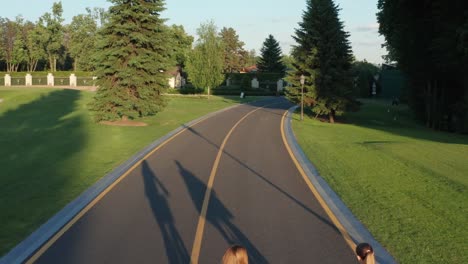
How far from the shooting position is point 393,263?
24.0 ft

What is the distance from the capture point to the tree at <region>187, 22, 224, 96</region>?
62.2 m

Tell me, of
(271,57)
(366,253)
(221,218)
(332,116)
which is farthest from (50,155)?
(271,57)

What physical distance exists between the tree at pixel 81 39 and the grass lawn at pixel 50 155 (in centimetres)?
7016

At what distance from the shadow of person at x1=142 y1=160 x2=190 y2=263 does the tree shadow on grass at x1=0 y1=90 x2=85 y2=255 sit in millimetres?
2093

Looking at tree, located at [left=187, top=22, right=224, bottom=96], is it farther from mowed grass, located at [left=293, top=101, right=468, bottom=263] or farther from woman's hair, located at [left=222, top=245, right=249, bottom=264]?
woman's hair, located at [left=222, top=245, right=249, bottom=264]

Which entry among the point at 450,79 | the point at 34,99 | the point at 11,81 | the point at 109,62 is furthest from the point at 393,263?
the point at 11,81

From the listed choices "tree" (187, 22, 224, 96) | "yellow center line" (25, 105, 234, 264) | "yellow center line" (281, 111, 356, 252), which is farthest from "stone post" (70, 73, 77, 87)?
"yellow center line" (281, 111, 356, 252)

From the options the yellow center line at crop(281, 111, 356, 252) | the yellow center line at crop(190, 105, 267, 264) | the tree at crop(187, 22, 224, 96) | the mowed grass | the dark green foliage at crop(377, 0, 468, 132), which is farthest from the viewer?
the tree at crop(187, 22, 224, 96)

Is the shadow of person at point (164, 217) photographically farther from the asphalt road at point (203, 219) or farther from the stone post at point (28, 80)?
the stone post at point (28, 80)

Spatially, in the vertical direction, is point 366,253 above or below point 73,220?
above

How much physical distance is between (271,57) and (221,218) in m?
97.2

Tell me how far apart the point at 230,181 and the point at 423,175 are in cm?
570

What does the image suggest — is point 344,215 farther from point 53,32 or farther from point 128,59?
point 53,32

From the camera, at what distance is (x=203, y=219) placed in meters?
9.70
